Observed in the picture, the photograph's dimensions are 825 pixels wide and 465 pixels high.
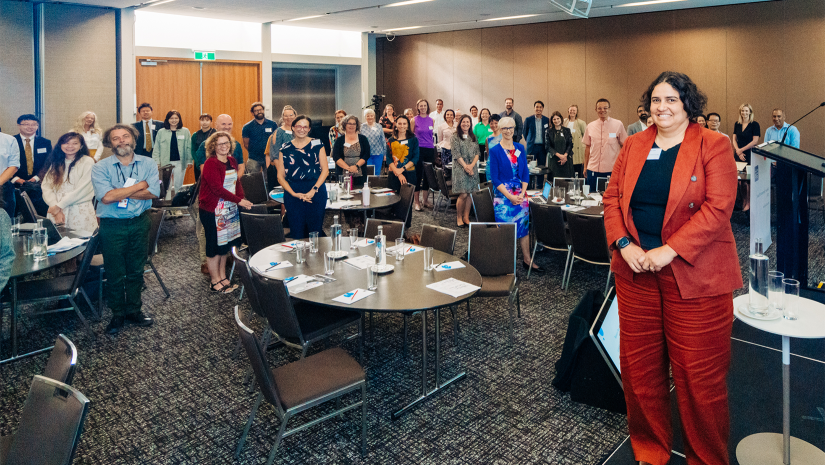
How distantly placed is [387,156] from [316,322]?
586cm

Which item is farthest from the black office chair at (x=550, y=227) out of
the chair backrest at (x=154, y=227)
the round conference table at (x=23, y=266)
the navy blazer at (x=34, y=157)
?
the navy blazer at (x=34, y=157)

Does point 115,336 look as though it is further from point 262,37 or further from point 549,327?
point 262,37

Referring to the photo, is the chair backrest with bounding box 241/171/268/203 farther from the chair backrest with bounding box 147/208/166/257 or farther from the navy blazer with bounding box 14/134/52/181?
the navy blazer with bounding box 14/134/52/181

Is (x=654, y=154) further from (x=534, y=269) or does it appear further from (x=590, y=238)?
(x=534, y=269)

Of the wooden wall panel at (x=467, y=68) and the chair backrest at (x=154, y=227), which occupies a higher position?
the wooden wall panel at (x=467, y=68)

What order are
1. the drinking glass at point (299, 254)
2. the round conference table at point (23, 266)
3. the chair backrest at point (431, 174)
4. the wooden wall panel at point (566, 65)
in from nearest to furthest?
the round conference table at point (23, 266)
the drinking glass at point (299, 254)
the chair backrest at point (431, 174)
the wooden wall panel at point (566, 65)

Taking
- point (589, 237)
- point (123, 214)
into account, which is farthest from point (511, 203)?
point (123, 214)

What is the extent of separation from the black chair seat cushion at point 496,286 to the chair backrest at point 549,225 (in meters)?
1.18

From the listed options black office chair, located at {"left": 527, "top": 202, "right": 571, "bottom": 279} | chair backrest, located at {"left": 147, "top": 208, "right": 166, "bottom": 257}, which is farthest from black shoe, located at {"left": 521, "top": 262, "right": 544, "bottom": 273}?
chair backrest, located at {"left": 147, "top": 208, "right": 166, "bottom": 257}

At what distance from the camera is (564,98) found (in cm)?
1304

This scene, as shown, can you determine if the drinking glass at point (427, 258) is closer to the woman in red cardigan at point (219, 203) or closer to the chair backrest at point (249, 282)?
the chair backrest at point (249, 282)

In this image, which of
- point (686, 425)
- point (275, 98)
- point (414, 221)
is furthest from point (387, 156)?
point (686, 425)

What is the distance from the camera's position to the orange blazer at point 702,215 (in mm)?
2314

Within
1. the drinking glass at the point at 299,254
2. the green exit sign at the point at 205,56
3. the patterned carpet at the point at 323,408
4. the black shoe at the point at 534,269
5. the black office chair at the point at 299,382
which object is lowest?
the patterned carpet at the point at 323,408
